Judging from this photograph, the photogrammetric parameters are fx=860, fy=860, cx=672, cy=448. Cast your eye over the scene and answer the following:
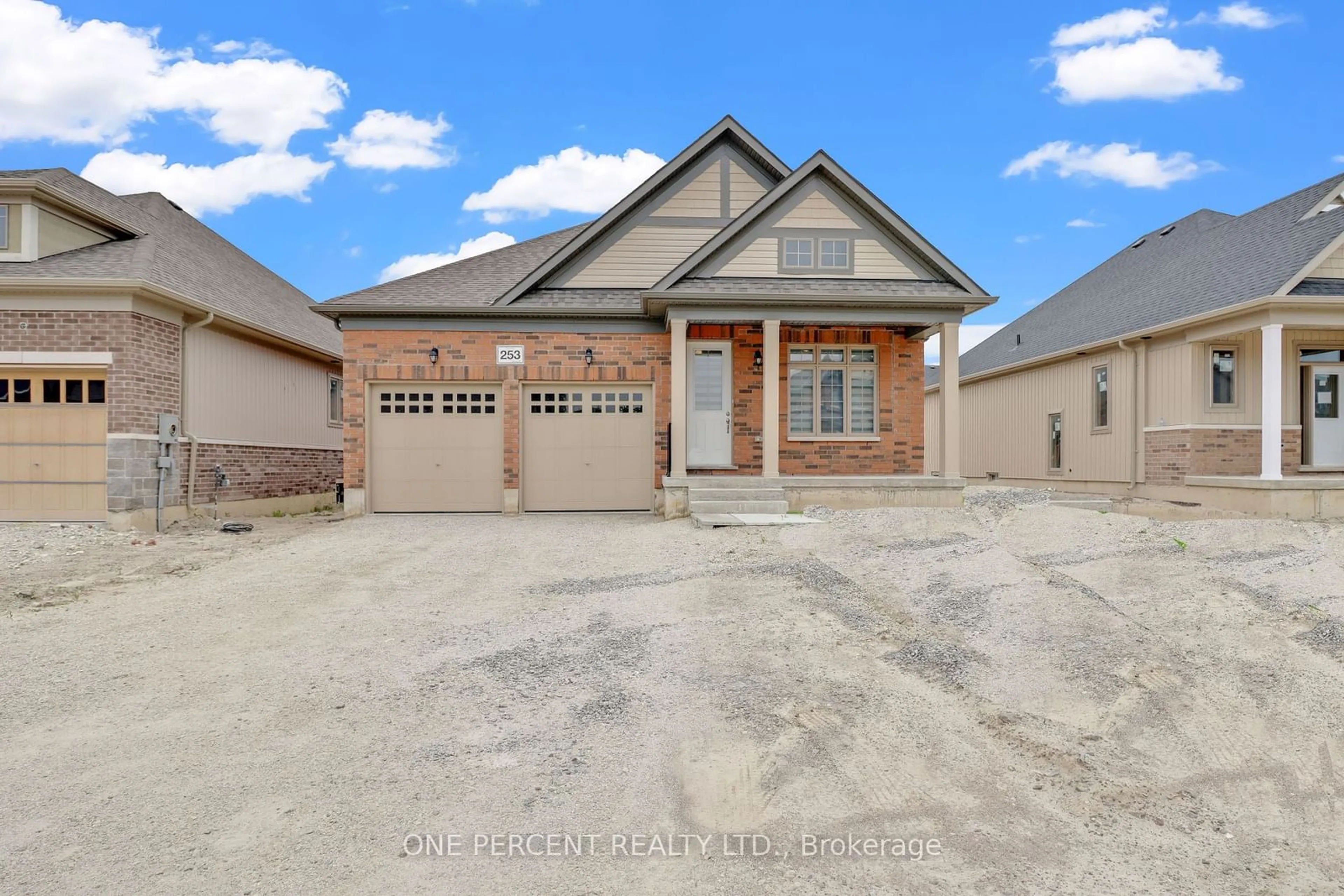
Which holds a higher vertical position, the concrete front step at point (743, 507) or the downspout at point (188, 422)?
the downspout at point (188, 422)

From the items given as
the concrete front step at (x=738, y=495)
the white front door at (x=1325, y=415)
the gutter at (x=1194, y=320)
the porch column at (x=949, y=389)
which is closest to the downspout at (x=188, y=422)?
the concrete front step at (x=738, y=495)

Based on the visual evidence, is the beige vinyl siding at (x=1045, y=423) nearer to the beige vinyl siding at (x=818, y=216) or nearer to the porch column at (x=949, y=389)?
the porch column at (x=949, y=389)

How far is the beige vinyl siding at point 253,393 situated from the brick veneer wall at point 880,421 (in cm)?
949

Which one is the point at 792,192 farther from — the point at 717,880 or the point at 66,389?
the point at 717,880

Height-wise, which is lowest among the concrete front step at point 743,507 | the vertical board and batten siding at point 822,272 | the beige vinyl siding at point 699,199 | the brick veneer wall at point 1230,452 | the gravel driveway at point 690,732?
the gravel driveway at point 690,732

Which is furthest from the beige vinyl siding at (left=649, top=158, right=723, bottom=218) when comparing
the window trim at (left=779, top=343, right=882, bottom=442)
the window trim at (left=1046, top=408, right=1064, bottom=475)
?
the window trim at (left=1046, top=408, right=1064, bottom=475)

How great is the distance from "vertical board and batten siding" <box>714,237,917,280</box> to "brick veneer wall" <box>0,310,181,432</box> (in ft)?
28.4

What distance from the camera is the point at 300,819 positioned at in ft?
11.6

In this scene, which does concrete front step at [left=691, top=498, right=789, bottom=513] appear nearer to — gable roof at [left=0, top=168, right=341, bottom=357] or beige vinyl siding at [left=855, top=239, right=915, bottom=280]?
beige vinyl siding at [left=855, top=239, right=915, bottom=280]

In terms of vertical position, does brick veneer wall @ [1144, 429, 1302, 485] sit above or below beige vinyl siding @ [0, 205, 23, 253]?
below

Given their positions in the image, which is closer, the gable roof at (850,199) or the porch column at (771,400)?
the porch column at (771,400)

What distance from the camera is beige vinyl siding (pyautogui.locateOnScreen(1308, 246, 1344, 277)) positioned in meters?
13.9

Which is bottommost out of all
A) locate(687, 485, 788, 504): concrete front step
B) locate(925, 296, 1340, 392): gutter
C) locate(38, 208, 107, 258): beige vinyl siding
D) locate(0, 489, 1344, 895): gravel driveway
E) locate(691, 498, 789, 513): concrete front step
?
locate(0, 489, 1344, 895): gravel driveway

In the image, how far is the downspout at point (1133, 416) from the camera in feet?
52.1
